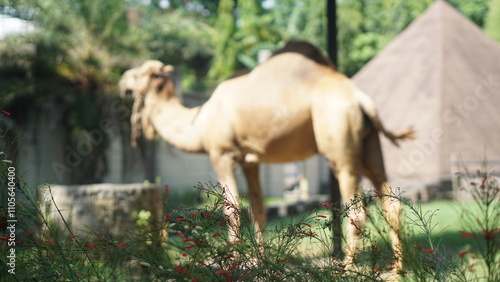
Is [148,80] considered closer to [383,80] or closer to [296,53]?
[296,53]

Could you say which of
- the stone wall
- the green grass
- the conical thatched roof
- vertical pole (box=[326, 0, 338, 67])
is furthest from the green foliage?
the green grass

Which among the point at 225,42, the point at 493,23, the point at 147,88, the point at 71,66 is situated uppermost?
the point at 225,42

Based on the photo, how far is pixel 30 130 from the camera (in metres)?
11.8

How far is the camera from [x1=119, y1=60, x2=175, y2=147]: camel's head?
16.6ft

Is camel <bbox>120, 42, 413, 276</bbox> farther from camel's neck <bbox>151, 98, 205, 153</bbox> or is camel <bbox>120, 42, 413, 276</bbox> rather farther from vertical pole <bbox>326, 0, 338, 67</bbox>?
vertical pole <bbox>326, 0, 338, 67</bbox>

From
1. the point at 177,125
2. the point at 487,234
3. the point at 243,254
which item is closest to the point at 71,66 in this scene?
the point at 177,125

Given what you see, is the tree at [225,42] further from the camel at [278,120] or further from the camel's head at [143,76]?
the camel at [278,120]

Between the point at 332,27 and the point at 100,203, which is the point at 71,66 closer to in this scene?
the point at 100,203

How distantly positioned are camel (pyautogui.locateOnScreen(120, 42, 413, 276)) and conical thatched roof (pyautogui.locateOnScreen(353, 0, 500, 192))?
9.12m

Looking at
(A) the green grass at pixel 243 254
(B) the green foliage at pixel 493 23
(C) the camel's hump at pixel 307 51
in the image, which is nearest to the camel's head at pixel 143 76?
(C) the camel's hump at pixel 307 51

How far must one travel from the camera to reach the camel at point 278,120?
13.4ft

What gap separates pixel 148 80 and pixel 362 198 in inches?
145

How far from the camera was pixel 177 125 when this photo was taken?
489 centimetres

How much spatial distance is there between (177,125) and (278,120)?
0.91 meters
